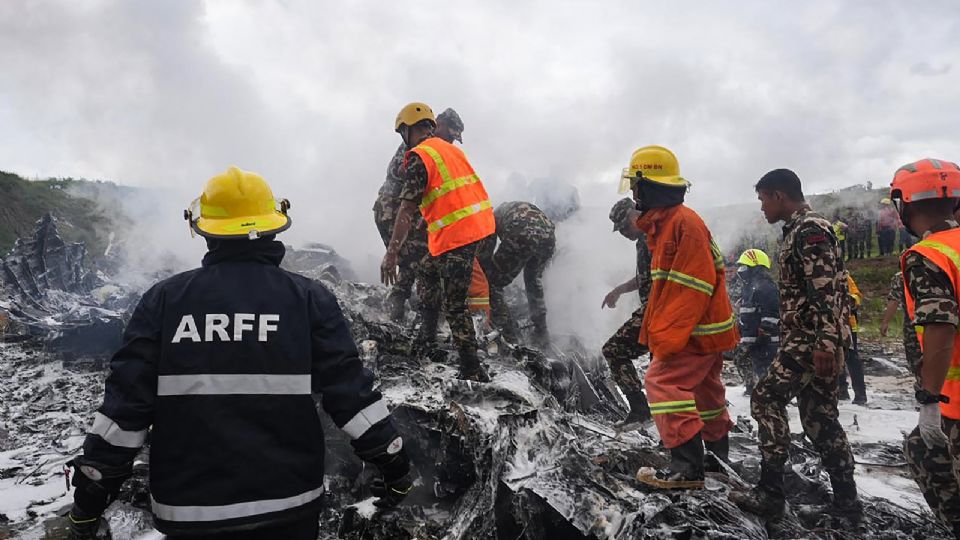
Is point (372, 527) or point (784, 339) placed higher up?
point (784, 339)

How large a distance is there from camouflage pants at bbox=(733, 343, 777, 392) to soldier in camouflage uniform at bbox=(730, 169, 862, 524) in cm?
255

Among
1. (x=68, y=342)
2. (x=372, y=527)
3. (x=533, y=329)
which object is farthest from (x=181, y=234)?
(x=372, y=527)

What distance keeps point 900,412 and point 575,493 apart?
4.31 m

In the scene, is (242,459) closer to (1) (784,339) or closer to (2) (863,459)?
(1) (784,339)

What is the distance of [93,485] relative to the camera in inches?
56.1

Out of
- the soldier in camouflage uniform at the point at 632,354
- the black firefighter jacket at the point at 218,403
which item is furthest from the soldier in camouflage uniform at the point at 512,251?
the black firefighter jacket at the point at 218,403

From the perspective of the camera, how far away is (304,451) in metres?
1.52

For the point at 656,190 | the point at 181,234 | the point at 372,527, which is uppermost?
the point at 181,234

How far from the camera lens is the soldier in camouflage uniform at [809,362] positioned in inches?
104

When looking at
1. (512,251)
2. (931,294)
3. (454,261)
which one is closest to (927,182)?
(931,294)

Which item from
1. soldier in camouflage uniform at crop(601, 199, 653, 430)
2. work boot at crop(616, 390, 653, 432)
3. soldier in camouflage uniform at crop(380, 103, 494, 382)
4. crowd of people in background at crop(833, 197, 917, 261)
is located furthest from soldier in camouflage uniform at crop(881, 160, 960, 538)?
crowd of people in background at crop(833, 197, 917, 261)

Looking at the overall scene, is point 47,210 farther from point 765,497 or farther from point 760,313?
point 765,497

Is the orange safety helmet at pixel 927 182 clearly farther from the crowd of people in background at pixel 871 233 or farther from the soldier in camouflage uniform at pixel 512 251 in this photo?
the crowd of people in background at pixel 871 233

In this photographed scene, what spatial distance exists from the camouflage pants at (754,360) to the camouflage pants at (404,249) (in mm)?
3461
